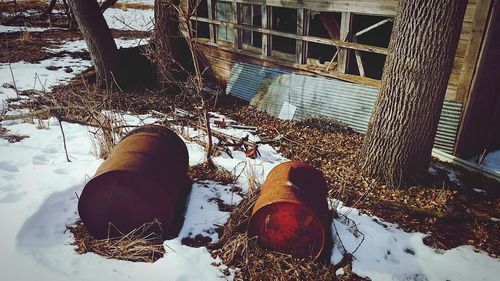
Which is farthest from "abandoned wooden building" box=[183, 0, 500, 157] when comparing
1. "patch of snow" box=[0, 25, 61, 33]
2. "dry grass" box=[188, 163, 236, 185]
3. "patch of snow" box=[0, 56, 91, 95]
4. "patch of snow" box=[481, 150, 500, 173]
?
"patch of snow" box=[0, 25, 61, 33]

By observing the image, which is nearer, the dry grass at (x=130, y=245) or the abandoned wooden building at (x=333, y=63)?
the dry grass at (x=130, y=245)

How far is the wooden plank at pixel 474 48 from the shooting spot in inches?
191

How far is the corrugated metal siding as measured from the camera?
5547 millimetres

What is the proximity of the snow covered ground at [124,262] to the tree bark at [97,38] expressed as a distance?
3351 mm

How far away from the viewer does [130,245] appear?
3328 millimetres

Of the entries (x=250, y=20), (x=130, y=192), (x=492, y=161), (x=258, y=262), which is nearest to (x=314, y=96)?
(x=250, y=20)

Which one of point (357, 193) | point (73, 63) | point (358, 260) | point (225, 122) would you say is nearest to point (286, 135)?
point (225, 122)

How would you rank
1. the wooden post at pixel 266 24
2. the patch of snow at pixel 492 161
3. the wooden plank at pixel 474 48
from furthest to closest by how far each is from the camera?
the wooden post at pixel 266 24
the patch of snow at pixel 492 161
the wooden plank at pixel 474 48

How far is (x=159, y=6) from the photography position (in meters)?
7.48

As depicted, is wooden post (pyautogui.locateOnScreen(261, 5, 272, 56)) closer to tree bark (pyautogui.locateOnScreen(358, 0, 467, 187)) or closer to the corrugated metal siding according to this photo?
the corrugated metal siding

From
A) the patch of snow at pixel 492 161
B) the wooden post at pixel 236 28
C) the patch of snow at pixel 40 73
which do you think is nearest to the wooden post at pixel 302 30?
the wooden post at pixel 236 28

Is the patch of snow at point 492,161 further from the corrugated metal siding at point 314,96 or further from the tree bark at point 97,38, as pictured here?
the tree bark at point 97,38

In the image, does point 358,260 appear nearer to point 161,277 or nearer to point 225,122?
point 161,277

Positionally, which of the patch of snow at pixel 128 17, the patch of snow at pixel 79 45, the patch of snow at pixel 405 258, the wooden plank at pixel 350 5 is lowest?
the patch of snow at pixel 405 258
